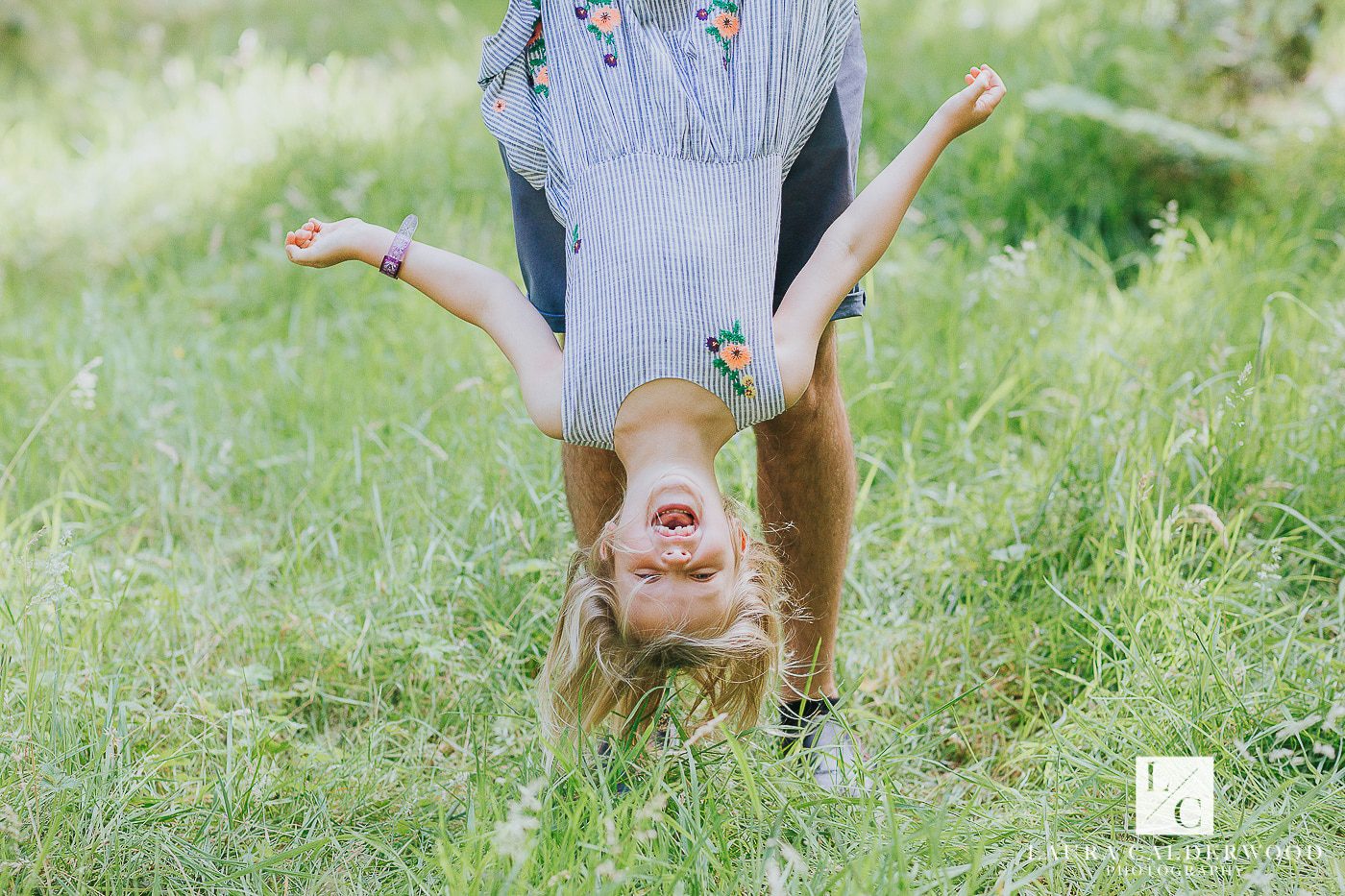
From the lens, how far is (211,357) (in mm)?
3523

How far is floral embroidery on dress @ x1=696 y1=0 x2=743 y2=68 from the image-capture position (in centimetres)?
202

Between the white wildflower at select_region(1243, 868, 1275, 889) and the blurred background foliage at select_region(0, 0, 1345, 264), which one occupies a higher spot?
the blurred background foliage at select_region(0, 0, 1345, 264)

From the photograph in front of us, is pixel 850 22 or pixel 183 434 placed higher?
pixel 850 22

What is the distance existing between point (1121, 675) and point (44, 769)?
1.84m

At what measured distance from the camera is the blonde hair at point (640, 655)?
1.95 meters

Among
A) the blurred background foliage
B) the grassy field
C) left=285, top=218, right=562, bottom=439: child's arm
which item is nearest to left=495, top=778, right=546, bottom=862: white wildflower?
the grassy field

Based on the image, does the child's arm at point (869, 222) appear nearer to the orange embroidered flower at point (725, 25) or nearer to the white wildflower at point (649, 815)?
the orange embroidered flower at point (725, 25)

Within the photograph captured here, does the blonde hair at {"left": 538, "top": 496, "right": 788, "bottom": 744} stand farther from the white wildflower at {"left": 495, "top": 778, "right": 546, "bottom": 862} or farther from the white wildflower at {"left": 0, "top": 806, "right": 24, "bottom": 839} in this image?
the white wildflower at {"left": 0, "top": 806, "right": 24, "bottom": 839}

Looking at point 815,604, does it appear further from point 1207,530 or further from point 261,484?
point 261,484

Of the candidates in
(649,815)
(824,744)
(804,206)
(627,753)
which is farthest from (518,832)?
(804,206)

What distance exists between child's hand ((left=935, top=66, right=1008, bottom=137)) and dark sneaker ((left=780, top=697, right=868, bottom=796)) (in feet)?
3.26

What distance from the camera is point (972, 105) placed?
1952 millimetres

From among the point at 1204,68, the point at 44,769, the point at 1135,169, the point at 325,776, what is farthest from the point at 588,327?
the point at 1204,68

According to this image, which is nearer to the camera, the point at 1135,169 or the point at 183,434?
the point at 183,434
